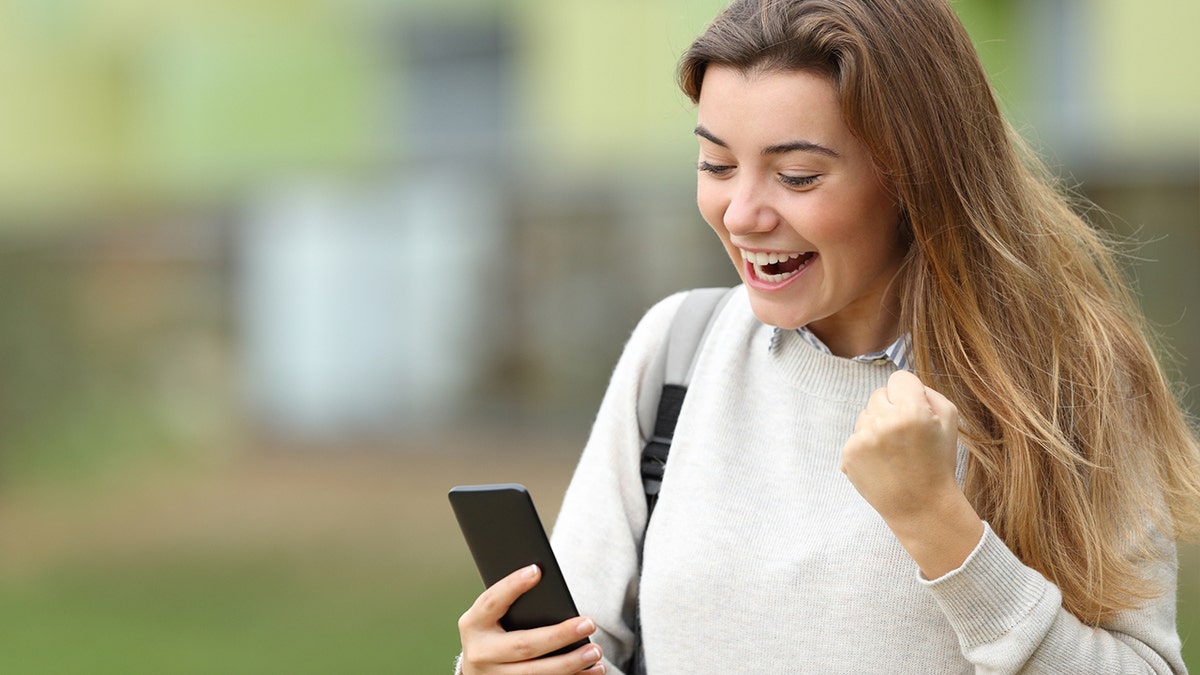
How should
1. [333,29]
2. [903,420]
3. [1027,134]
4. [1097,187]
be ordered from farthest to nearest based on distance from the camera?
[333,29], [1097,187], [1027,134], [903,420]

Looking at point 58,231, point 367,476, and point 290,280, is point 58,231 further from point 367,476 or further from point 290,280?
point 367,476

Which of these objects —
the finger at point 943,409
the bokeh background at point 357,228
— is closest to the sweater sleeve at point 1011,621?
the finger at point 943,409

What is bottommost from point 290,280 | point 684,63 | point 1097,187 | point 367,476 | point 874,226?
point 367,476

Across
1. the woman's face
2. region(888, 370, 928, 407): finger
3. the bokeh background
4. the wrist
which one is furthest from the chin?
the bokeh background

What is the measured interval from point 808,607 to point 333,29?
38.3 ft

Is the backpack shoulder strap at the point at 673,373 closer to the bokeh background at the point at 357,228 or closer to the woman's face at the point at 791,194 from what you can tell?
the woman's face at the point at 791,194

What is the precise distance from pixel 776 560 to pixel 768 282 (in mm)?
383

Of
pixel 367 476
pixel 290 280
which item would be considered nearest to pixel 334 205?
pixel 290 280

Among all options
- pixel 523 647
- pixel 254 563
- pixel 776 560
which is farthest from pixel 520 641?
pixel 254 563

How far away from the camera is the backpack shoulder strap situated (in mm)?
2186

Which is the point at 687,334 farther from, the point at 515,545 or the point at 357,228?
the point at 357,228

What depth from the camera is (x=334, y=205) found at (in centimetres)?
1302

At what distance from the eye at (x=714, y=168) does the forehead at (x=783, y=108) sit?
6cm

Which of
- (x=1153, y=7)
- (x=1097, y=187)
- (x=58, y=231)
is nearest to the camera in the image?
(x=1153, y=7)
